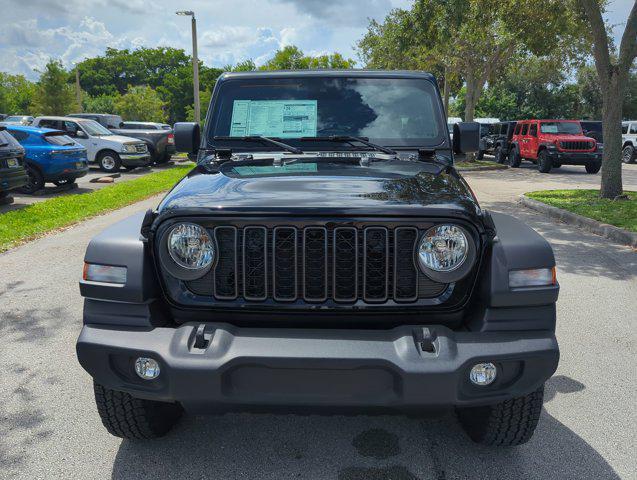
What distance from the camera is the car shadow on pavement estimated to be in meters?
2.75

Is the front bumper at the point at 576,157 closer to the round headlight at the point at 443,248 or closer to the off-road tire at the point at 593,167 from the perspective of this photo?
the off-road tire at the point at 593,167

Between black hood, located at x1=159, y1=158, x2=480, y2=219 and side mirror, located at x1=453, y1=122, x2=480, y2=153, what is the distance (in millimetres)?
976

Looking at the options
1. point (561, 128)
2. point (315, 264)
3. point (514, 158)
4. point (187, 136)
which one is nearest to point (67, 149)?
point (187, 136)

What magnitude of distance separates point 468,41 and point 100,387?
1012 inches

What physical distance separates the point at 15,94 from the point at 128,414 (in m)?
81.3

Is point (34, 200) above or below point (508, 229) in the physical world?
below

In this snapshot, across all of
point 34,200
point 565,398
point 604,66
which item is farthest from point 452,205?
point 34,200

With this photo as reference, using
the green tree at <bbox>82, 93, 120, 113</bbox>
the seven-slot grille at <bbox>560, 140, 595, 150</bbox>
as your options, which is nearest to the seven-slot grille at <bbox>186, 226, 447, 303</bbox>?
the seven-slot grille at <bbox>560, 140, 595, 150</bbox>

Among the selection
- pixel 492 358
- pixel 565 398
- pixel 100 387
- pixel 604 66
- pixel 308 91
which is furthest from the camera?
pixel 604 66

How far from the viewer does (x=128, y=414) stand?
9.19ft

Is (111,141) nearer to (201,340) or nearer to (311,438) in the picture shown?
(311,438)

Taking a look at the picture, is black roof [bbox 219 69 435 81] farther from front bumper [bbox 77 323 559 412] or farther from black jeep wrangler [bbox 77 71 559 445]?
front bumper [bbox 77 323 559 412]

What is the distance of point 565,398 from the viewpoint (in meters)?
3.51

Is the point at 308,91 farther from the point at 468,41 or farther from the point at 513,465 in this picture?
the point at 468,41
